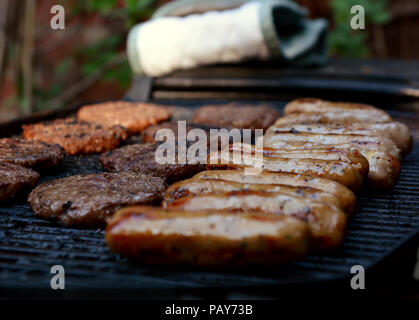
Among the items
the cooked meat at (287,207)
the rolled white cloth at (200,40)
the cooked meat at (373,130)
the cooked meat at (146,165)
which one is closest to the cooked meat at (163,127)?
the cooked meat at (146,165)

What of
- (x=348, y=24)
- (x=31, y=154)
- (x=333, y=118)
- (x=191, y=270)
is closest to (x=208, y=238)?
(x=191, y=270)

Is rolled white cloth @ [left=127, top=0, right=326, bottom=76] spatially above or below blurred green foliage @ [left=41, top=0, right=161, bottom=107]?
below

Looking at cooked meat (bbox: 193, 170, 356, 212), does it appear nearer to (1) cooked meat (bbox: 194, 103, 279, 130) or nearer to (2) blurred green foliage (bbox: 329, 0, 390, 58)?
(1) cooked meat (bbox: 194, 103, 279, 130)

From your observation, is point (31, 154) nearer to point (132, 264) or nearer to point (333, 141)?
point (132, 264)

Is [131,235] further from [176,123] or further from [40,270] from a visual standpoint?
[176,123]

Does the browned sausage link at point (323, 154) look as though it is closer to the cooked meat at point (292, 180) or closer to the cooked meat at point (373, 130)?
the cooked meat at point (292, 180)

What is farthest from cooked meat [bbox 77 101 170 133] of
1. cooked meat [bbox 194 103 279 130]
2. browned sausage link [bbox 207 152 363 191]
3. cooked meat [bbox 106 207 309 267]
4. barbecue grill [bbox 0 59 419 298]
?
cooked meat [bbox 106 207 309 267]

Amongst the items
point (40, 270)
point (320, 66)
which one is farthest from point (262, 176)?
point (320, 66)
